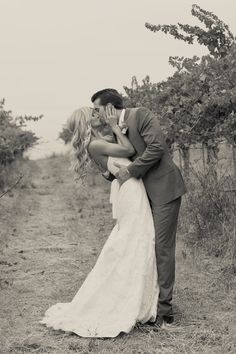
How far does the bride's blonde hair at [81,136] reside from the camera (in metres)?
5.80

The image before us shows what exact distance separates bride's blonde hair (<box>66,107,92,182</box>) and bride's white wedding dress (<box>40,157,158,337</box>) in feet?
0.80

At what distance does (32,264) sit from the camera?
9.21 m

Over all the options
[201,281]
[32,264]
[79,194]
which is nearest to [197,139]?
[201,281]

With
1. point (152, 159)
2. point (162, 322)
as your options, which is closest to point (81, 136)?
point (152, 159)

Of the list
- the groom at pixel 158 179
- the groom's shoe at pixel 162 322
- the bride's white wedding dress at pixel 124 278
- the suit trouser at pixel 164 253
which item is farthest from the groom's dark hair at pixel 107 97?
the groom's shoe at pixel 162 322

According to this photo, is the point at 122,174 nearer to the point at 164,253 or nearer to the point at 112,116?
the point at 112,116

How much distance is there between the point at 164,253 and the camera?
585 centimetres

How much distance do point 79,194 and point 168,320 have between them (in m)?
13.6

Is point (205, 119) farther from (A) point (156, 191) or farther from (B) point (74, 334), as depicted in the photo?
(B) point (74, 334)

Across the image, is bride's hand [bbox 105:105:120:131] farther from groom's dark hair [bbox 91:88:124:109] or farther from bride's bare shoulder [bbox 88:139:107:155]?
bride's bare shoulder [bbox 88:139:107:155]

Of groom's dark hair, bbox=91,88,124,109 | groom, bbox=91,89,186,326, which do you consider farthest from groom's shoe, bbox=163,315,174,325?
groom's dark hair, bbox=91,88,124,109

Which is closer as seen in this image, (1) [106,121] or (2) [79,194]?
(1) [106,121]

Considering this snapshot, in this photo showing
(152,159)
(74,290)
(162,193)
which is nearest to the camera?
(152,159)

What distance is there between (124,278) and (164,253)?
0.43 metres
